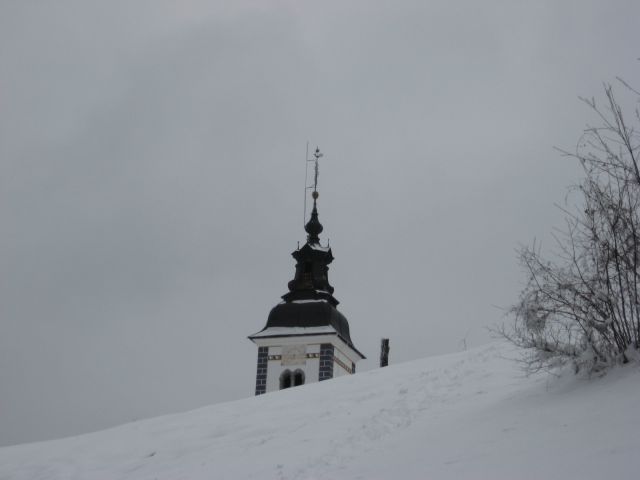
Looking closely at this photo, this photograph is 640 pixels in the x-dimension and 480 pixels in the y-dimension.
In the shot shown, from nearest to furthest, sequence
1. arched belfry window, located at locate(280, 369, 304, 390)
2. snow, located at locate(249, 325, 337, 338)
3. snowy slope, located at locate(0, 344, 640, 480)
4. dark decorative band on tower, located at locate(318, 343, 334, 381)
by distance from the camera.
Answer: snowy slope, located at locate(0, 344, 640, 480) < dark decorative band on tower, located at locate(318, 343, 334, 381) < arched belfry window, located at locate(280, 369, 304, 390) < snow, located at locate(249, 325, 337, 338)

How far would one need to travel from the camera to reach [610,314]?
25.8 ft

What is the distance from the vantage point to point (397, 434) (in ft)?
27.0

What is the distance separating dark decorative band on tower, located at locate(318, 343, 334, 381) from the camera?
140ft

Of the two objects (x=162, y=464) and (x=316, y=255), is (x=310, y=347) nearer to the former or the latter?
(x=316, y=255)

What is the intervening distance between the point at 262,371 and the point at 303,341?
2.35 metres

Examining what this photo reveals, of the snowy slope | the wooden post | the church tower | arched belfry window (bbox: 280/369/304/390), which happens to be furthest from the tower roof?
the snowy slope

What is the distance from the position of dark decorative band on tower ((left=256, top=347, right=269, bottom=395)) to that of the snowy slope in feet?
98.6

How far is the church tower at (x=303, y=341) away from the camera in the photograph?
4312cm

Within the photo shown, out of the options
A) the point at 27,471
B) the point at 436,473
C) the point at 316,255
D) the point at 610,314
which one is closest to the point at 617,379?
the point at 610,314

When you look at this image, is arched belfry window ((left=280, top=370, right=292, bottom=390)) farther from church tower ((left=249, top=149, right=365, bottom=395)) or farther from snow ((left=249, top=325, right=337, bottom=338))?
snow ((left=249, top=325, right=337, bottom=338))

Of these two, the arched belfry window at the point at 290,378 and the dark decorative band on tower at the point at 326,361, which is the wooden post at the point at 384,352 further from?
the arched belfry window at the point at 290,378

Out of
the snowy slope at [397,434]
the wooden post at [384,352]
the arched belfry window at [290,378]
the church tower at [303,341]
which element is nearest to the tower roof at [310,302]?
the church tower at [303,341]

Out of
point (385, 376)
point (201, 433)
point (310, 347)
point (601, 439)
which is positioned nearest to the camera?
point (601, 439)

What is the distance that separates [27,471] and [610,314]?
22.5 feet
